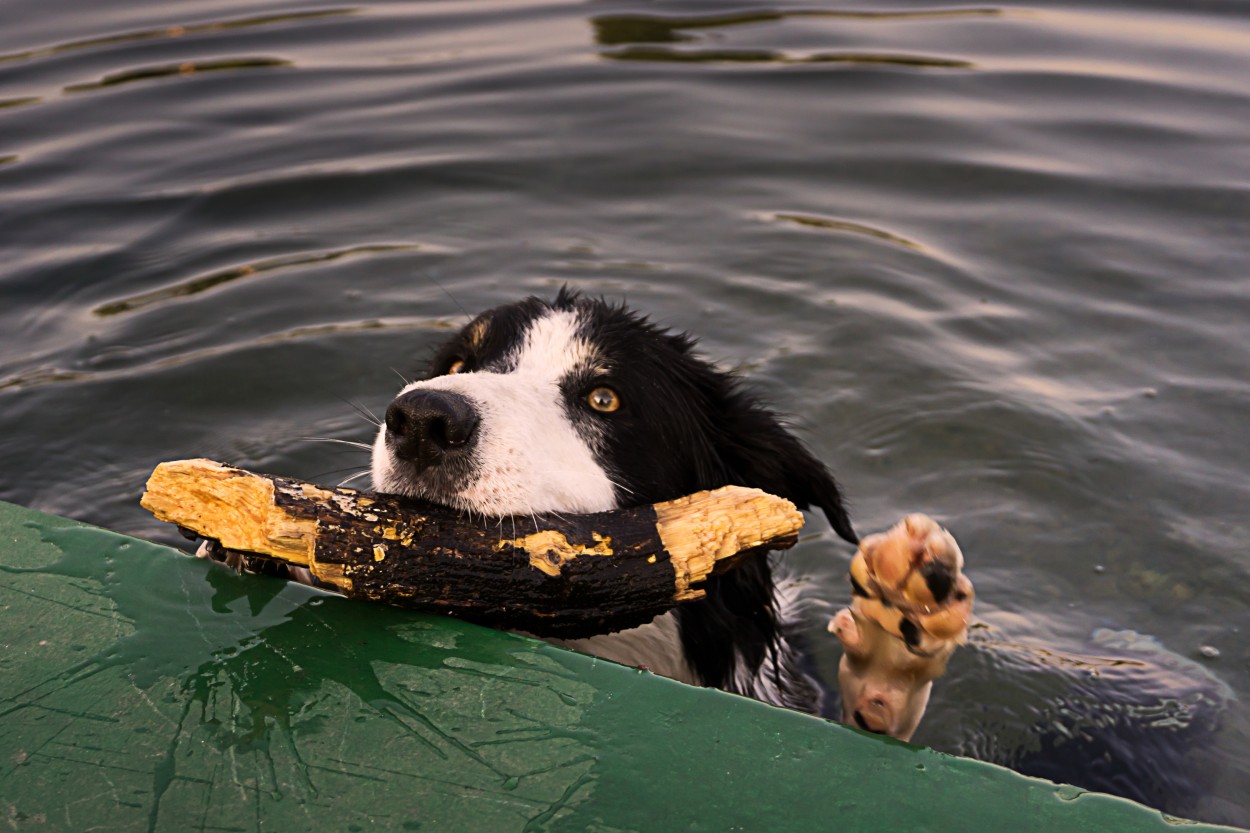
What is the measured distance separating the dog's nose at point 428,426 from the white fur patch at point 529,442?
0.16 feet

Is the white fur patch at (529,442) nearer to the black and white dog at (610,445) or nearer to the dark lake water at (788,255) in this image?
the black and white dog at (610,445)

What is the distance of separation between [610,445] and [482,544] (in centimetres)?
79

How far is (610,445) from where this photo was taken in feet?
11.6

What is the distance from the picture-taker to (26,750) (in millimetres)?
2363

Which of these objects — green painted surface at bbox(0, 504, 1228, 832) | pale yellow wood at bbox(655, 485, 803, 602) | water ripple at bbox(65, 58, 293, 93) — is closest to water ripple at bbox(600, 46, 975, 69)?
water ripple at bbox(65, 58, 293, 93)

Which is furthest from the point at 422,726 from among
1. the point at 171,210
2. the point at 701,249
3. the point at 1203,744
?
the point at 171,210

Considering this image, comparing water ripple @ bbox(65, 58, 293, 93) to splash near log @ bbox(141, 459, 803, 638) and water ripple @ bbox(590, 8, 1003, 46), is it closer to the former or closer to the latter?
water ripple @ bbox(590, 8, 1003, 46)

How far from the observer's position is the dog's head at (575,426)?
117 inches

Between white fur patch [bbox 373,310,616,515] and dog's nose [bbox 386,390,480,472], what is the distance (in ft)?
0.16

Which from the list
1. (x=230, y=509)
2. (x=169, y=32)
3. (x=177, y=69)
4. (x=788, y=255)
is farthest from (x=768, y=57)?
(x=230, y=509)

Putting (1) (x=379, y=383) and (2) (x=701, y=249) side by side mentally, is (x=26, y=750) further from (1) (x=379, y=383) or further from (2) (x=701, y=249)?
(2) (x=701, y=249)

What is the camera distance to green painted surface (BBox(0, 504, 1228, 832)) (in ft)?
7.53

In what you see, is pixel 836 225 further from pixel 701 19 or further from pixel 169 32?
pixel 169 32

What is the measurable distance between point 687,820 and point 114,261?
5932 millimetres
